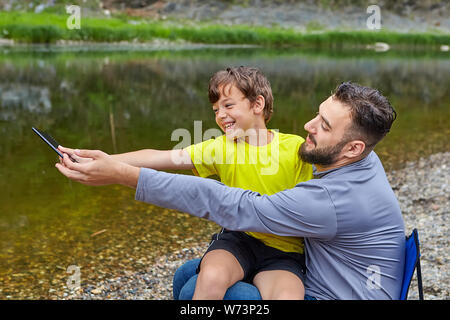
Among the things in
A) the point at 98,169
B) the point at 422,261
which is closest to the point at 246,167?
the point at 98,169

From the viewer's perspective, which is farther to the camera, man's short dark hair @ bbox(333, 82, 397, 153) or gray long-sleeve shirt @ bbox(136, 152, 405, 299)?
man's short dark hair @ bbox(333, 82, 397, 153)

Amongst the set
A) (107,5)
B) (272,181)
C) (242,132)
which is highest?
(107,5)

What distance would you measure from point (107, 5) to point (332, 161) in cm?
6809

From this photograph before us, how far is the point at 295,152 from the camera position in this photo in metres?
3.17

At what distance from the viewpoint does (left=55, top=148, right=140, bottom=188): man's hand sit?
104 inches

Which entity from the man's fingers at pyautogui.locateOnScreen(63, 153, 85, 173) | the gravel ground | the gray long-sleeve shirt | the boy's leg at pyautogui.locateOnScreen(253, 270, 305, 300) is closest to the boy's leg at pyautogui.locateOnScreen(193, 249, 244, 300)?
the boy's leg at pyautogui.locateOnScreen(253, 270, 305, 300)

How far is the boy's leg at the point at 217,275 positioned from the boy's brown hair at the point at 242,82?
1039 mm

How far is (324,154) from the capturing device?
9.34ft

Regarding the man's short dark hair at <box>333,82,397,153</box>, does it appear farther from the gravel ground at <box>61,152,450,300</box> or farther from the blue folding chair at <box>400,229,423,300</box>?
the gravel ground at <box>61,152,450,300</box>

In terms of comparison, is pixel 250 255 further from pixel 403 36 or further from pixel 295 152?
pixel 403 36

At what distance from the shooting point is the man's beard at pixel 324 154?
9.24ft

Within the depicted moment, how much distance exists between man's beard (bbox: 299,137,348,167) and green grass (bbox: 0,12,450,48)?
4814 cm

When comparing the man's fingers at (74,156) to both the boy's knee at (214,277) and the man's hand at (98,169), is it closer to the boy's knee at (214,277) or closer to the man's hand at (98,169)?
the man's hand at (98,169)
